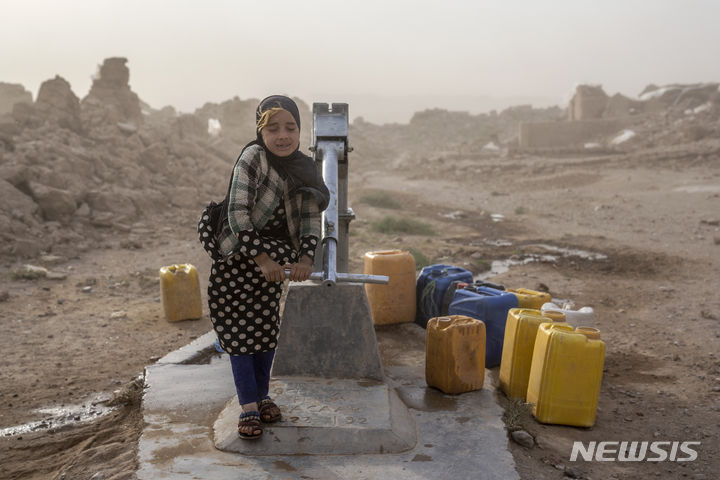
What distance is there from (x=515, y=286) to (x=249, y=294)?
4762 mm

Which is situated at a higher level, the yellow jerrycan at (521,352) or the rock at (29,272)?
the yellow jerrycan at (521,352)

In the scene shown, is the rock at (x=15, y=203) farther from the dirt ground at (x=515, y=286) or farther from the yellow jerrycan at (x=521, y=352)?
the yellow jerrycan at (x=521, y=352)

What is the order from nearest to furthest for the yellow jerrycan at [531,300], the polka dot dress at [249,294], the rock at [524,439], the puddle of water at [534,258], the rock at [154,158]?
1. the polka dot dress at [249,294]
2. the rock at [524,439]
3. the yellow jerrycan at [531,300]
4. the puddle of water at [534,258]
5. the rock at [154,158]

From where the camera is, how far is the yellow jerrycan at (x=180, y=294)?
5.59 metres

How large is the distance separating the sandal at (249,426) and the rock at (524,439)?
130 cm

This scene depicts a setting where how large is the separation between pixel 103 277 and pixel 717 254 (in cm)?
813

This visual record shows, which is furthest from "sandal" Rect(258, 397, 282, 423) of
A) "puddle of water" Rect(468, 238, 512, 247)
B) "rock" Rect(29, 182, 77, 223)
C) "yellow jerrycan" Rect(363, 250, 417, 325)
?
"rock" Rect(29, 182, 77, 223)

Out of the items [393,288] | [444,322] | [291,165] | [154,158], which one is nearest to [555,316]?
[444,322]

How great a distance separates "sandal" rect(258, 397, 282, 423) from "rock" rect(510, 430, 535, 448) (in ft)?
3.96

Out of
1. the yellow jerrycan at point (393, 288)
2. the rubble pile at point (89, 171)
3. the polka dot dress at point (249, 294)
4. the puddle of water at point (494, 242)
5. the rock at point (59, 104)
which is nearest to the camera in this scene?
the polka dot dress at point (249, 294)

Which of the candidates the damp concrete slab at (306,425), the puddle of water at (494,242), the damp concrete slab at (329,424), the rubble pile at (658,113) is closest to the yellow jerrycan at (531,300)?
the damp concrete slab at (306,425)

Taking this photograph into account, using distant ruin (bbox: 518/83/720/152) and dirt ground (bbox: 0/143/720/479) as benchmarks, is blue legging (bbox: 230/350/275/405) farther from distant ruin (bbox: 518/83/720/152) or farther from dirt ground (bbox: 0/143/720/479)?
distant ruin (bbox: 518/83/720/152)

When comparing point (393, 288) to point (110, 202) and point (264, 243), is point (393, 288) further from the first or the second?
point (110, 202)

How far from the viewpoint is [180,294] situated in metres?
5.63
